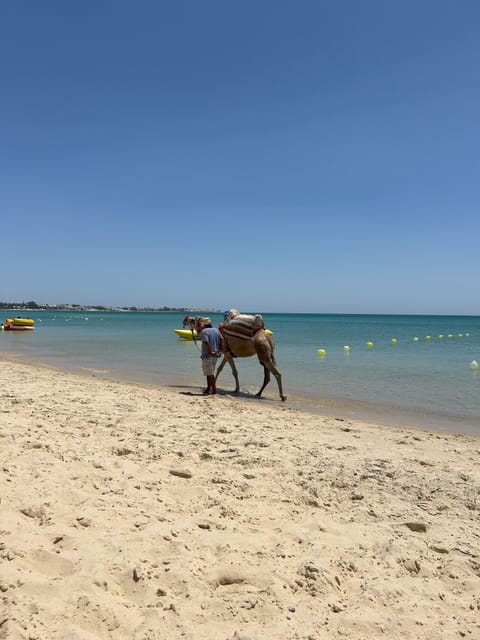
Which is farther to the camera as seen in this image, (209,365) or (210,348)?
(209,365)

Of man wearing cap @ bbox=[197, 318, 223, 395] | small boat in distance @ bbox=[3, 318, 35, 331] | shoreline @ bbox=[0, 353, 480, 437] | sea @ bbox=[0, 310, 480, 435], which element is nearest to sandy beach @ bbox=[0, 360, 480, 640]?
shoreline @ bbox=[0, 353, 480, 437]

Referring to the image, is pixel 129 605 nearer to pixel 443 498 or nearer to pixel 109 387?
pixel 443 498

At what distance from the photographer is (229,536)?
3.46 m

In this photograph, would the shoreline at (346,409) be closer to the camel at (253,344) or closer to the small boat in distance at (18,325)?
the camel at (253,344)

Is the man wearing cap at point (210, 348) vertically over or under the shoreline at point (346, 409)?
over

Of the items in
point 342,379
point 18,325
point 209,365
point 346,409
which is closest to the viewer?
point 346,409

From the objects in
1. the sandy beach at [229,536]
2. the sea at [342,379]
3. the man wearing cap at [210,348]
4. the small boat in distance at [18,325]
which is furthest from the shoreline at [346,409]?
the small boat in distance at [18,325]

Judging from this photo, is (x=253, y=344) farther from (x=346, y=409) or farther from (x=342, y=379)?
(x=342, y=379)

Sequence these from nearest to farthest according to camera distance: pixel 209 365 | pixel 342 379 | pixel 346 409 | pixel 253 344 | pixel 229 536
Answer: pixel 229 536
pixel 346 409
pixel 209 365
pixel 253 344
pixel 342 379

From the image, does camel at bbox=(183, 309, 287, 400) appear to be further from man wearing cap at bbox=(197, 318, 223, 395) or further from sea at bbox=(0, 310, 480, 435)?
sea at bbox=(0, 310, 480, 435)

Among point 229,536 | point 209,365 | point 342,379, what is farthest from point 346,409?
point 229,536

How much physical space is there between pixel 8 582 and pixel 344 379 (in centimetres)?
1245

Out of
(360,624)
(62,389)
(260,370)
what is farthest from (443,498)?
(260,370)

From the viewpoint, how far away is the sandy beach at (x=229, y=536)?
2.55m
